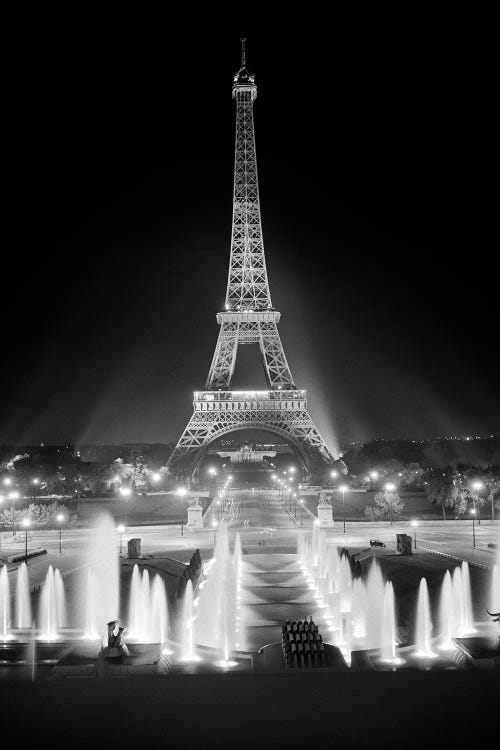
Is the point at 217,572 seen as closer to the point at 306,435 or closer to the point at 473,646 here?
the point at 473,646

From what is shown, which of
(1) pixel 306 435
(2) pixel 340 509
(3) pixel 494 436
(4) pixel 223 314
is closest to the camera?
(2) pixel 340 509

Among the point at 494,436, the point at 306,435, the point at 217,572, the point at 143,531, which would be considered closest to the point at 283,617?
the point at 217,572

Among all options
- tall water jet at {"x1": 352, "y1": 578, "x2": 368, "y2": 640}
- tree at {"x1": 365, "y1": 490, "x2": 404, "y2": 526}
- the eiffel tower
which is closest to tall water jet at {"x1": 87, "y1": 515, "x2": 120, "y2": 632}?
tall water jet at {"x1": 352, "y1": 578, "x2": 368, "y2": 640}

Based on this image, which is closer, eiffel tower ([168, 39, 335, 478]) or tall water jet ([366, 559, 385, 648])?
tall water jet ([366, 559, 385, 648])

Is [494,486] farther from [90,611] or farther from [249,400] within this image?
[90,611]

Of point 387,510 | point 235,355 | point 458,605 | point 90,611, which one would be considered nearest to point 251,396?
point 235,355

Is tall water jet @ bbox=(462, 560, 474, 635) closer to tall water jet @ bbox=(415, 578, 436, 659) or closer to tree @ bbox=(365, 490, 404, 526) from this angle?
tall water jet @ bbox=(415, 578, 436, 659)

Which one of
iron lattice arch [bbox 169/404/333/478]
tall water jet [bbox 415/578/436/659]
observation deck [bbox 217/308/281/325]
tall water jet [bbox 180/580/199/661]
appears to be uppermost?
observation deck [bbox 217/308/281/325]
